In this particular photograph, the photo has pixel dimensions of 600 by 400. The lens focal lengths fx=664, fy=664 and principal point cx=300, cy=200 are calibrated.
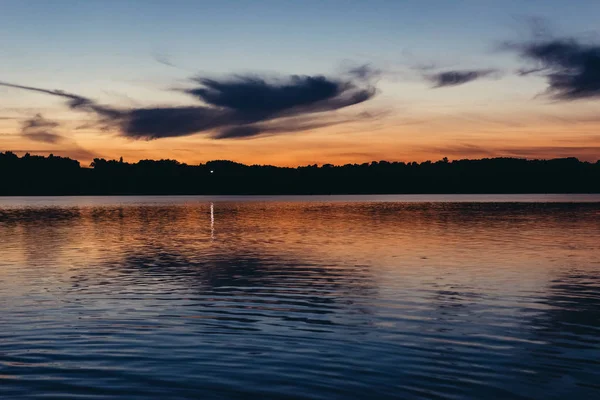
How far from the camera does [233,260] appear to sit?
43.7 m

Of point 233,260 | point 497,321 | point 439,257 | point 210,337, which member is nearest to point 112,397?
point 210,337

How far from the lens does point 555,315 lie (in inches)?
929

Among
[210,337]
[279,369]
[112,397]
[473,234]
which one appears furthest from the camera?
[473,234]

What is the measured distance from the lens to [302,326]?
70.1ft

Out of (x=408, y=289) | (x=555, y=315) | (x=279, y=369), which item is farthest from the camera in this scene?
(x=408, y=289)

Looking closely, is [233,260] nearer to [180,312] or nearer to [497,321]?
[180,312]

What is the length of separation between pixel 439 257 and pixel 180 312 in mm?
24515

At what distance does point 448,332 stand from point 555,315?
18.3 feet

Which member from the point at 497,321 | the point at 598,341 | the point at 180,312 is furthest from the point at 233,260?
the point at 598,341

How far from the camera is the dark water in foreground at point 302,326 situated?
1484cm

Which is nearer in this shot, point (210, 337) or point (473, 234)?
point (210, 337)

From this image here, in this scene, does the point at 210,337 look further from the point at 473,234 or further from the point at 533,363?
the point at 473,234

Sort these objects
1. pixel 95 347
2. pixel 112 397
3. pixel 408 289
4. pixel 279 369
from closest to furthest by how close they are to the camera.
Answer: pixel 112 397 → pixel 279 369 → pixel 95 347 → pixel 408 289

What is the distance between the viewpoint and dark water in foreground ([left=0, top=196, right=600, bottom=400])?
48.7ft
